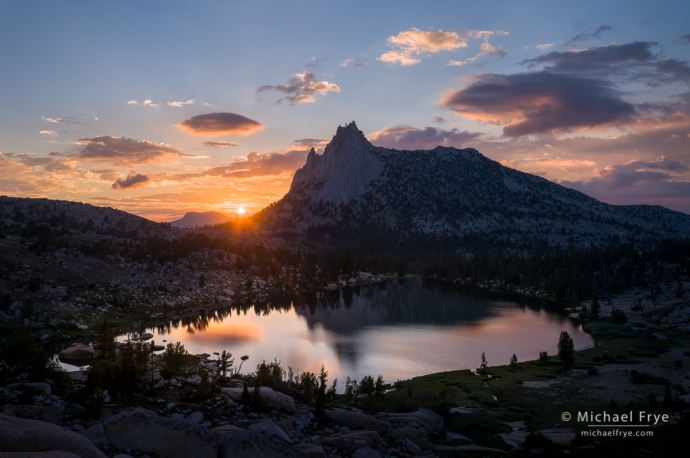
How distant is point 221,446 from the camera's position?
640 inches

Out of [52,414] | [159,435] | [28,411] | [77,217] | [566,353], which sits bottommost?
[566,353]

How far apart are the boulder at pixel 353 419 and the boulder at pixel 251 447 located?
7015 millimetres

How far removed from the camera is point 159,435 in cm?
1572

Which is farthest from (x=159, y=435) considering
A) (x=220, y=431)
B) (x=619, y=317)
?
(x=619, y=317)

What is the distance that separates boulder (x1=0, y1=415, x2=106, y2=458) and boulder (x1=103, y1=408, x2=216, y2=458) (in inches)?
101

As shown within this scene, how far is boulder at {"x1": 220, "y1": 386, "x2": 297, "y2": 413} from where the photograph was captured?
23414mm

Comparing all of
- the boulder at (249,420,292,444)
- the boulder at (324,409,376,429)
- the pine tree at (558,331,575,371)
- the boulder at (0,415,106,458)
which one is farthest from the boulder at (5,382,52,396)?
the pine tree at (558,331,575,371)

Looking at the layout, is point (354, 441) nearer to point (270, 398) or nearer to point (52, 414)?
point (270, 398)

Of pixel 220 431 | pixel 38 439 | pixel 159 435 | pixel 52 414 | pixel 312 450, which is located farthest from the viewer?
pixel 312 450

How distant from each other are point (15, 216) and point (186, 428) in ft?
421

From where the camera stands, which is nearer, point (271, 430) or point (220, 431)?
point (220, 431)

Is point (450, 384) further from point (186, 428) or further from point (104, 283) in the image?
point (104, 283)

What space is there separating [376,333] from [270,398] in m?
50.3

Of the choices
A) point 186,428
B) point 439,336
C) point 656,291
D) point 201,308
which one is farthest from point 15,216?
point 656,291
